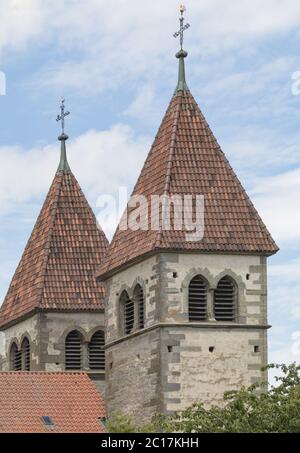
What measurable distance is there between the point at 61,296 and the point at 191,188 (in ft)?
25.4

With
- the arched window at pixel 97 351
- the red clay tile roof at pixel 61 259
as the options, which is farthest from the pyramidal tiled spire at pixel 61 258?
the arched window at pixel 97 351

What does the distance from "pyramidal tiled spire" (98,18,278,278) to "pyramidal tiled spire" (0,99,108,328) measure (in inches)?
159

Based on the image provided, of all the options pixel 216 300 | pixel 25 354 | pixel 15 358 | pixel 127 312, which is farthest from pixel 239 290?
pixel 15 358

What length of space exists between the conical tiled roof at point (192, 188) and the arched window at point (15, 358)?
7.06 metres

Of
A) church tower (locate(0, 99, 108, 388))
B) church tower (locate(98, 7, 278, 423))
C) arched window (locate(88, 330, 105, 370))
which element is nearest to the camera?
church tower (locate(98, 7, 278, 423))

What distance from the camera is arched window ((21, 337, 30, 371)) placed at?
198 ft

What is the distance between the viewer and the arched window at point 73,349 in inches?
2335

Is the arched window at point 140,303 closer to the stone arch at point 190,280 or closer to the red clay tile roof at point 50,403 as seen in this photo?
the stone arch at point 190,280

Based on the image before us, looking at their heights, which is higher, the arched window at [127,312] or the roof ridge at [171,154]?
the roof ridge at [171,154]

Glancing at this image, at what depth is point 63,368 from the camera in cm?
5906

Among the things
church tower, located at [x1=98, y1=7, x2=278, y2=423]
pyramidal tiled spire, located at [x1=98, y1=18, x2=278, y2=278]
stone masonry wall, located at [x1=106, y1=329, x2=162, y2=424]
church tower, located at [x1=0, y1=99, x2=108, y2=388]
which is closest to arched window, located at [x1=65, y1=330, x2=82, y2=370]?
church tower, located at [x1=0, y1=99, x2=108, y2=388]

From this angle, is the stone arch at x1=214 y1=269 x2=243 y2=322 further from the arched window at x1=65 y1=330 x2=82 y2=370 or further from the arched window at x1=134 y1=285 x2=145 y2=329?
the arched window at x1=65 y1=330 x2=82 y2=370

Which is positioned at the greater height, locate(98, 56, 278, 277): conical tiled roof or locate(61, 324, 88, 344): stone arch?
locate(98, 56, 278, 277): conical tiled roof
